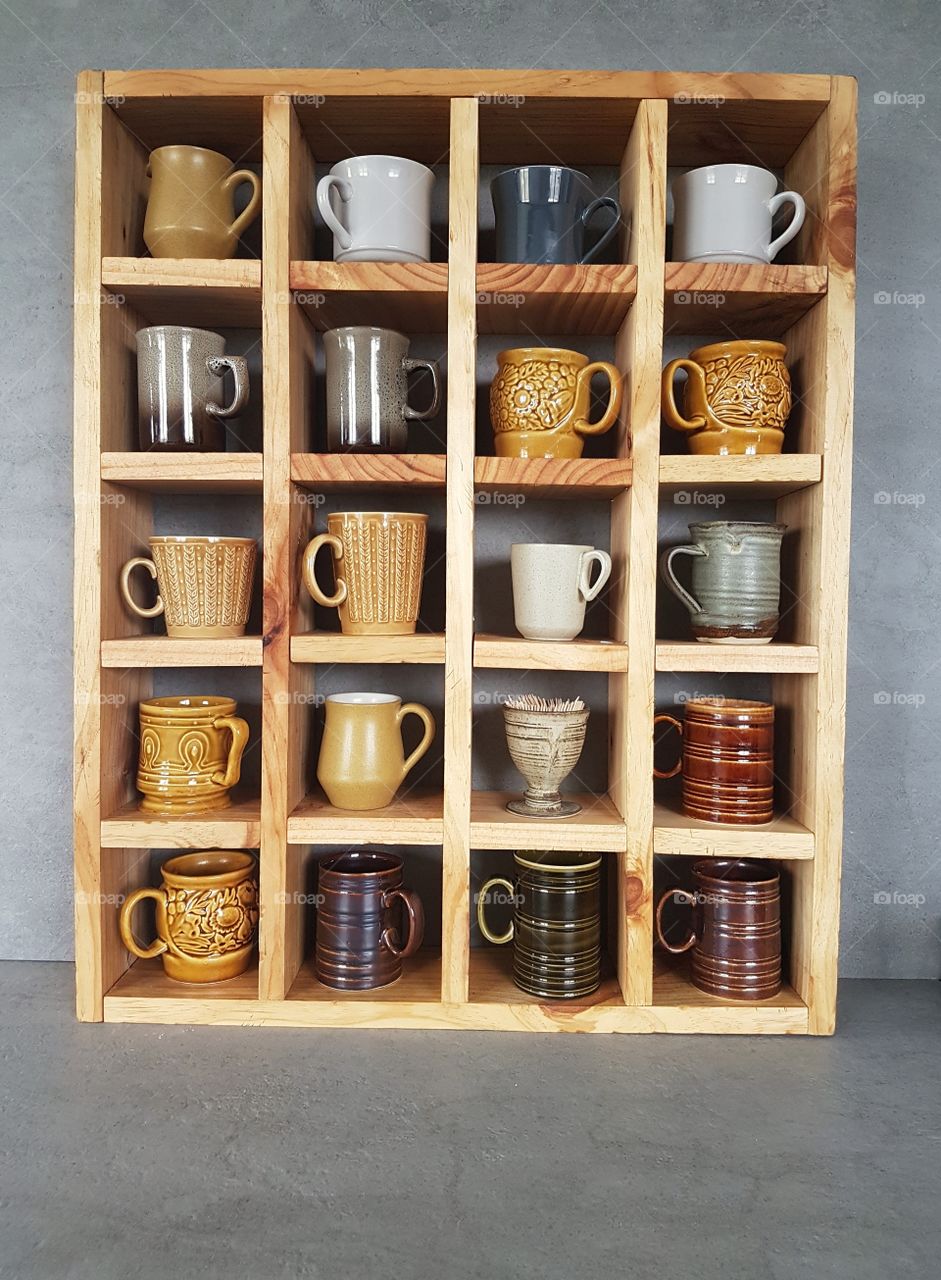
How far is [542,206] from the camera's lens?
1.19 metres

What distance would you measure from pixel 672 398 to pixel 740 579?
9.7 inches

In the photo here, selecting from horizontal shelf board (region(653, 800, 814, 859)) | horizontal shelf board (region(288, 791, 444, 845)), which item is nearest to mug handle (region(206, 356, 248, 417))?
horizontal shelf board (region(288, 791, 444, 845))

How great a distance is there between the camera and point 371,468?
1179 millimetres

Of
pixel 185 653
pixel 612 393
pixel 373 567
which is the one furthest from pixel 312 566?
pixel 612 393

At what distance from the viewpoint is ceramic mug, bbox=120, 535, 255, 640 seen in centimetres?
120

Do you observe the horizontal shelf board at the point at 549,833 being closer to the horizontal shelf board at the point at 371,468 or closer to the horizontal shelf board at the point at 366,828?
the horizontal shelf board at the point at 366,828

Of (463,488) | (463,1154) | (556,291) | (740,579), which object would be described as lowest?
(463,1154)

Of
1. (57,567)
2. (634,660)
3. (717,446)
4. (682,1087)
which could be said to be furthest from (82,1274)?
(717,446)

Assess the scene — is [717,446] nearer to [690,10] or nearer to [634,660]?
[634,660]

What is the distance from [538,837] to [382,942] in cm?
25

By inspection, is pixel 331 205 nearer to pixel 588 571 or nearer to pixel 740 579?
pixel 588 571

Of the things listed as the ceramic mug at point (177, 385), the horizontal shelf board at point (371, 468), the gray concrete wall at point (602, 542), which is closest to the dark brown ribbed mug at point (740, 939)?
the gray concrete wall at point (602, 542)

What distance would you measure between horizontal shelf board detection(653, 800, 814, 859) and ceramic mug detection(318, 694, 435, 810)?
0.33m

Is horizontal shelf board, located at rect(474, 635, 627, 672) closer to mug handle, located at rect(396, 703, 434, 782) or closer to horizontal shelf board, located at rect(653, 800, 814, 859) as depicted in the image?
mug handle, located at rect(396, 703, 434, 782)
